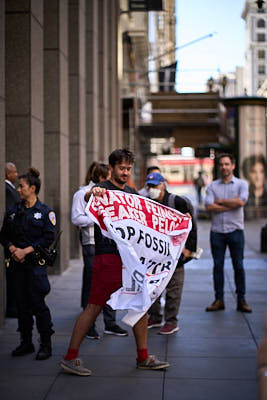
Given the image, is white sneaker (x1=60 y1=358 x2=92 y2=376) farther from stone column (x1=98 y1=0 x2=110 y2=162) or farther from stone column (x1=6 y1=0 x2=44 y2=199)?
stone column (x1=98 y1=0 x2=110 y2=162)

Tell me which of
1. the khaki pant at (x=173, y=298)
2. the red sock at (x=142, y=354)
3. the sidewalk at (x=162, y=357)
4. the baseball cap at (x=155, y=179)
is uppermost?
the baseball cap at (x=155, y=179)

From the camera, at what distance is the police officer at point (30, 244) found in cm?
604

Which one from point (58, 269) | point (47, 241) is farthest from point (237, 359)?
point (58, 269)

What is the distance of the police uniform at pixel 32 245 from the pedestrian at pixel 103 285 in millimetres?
615

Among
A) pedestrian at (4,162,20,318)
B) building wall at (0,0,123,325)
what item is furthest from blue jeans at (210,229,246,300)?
building wall at (0,0,123,325)

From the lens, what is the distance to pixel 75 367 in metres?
5.53

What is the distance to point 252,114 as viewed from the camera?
84.2 ft

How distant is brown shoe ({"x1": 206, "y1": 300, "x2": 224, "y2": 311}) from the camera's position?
840cm

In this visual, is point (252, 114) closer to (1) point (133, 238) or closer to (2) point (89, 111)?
(2) point (89, 111)

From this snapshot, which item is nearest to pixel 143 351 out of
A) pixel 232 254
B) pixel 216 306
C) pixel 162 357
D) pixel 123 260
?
pixel 162 357

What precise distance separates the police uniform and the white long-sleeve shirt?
47.5 inches

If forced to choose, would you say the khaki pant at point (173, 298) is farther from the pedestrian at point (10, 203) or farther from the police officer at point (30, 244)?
the pedestrian at point (10, 203)

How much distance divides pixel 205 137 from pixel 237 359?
3300cm

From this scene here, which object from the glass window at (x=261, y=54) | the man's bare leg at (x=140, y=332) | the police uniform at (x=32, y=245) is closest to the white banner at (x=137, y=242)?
the man's bare leg at (x=140, y=332)
